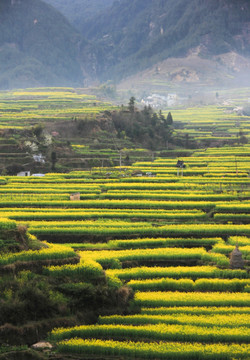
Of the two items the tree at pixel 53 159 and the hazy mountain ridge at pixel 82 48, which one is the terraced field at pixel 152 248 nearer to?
the tree at pixel 53 159

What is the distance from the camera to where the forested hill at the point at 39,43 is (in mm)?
170375

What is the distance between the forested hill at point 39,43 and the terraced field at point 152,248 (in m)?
127

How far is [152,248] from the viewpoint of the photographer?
91.2 feet

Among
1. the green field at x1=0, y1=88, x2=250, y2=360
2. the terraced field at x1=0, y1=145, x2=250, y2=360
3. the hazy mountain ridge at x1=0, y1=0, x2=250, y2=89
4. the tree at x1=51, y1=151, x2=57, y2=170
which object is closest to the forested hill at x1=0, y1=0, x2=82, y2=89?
the hazy mountain ridge at x1=0, y1=0, x2=250, y2=89

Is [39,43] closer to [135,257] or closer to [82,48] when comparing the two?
[82,48]

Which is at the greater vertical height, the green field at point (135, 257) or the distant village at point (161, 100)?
the distant village at point (161, 100)

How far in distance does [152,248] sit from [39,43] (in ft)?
542

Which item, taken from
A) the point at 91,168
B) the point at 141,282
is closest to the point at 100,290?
the point at 141,282

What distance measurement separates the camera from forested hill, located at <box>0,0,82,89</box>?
170375mm

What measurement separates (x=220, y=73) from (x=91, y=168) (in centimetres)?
12178

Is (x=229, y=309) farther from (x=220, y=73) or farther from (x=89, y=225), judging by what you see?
(x=220, y=73)

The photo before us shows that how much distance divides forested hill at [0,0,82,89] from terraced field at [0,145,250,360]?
416 feet

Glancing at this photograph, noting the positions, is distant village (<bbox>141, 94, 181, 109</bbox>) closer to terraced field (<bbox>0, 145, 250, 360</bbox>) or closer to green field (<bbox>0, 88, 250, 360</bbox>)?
green field (<bbox>0, 88, 250, 360</bbox>)

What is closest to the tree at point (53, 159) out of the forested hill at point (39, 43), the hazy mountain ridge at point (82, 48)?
the hazy mountain ridge at point (82, 48)
